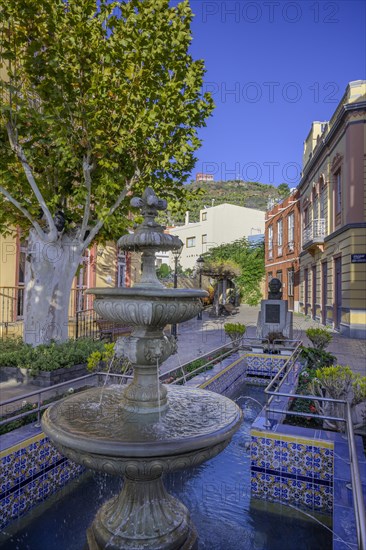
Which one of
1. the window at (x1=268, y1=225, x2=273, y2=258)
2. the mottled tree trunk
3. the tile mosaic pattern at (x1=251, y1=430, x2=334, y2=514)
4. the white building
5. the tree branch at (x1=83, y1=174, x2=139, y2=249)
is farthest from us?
the white building

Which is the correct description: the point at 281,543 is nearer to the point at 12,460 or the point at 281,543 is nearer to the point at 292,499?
the point at 292,499

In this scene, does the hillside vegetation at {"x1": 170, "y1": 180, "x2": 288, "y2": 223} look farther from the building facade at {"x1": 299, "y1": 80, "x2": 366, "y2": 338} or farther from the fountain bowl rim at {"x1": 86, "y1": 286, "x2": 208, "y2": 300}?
the fountain bowl rim at {"x1": 86, "y1": 286, "x2": 208, "y2": 300}

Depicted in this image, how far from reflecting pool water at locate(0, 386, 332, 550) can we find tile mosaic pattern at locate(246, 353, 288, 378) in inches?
198

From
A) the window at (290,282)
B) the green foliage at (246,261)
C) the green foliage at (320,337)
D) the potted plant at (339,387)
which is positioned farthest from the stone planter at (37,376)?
the green foliage at (246,261)

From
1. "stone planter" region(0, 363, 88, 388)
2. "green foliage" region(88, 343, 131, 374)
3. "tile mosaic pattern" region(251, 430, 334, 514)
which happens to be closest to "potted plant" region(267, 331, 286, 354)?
"green foliage" region(88, 343, 131, 374)

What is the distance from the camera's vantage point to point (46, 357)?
7.21 m

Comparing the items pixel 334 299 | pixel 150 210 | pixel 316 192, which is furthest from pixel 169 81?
pixel 316 192

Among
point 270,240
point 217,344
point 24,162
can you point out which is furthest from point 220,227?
point 24,162

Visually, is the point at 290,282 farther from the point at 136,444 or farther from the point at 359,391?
the point at 136,444


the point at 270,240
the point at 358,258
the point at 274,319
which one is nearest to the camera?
the point at 274,319

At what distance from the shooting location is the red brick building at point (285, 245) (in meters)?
28.1

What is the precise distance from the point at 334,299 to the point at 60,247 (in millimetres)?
14041

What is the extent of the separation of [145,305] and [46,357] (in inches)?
200

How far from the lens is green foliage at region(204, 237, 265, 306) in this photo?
33531 millimetres
